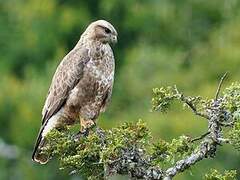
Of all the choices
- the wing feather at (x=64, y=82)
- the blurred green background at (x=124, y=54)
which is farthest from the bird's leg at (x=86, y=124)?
the blurred green background at (x=124, y=54)

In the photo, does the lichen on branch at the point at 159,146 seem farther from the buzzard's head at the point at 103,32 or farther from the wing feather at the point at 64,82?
the buzzard's head at the point at 103,32

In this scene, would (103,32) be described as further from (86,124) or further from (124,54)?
(124,54)

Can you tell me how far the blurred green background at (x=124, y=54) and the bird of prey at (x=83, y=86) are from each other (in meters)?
11.1

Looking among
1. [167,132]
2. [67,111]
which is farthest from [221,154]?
[67,111]

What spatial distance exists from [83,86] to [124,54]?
18592 mm

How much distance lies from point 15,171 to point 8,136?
1.90 metres

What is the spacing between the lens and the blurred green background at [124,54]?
21.8 m

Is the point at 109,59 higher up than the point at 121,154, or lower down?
higher up

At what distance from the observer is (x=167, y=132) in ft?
66.3

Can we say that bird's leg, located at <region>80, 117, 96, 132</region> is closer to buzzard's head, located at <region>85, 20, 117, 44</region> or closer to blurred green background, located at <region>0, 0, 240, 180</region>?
buzzard's head, located at <region>85, 20, 117, 44</region>

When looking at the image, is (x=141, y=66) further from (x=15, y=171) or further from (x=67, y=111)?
(x=67, y=111)

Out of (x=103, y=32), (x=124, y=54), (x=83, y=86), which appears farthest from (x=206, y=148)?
(x=124, y=54)

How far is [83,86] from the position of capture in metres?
8.61

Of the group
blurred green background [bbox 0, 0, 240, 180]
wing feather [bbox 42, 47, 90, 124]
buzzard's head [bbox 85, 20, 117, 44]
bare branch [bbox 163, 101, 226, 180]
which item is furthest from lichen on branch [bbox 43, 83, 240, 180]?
blurred green background [bbox 0, 0, 240, 180]
